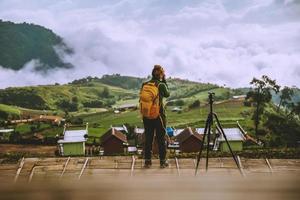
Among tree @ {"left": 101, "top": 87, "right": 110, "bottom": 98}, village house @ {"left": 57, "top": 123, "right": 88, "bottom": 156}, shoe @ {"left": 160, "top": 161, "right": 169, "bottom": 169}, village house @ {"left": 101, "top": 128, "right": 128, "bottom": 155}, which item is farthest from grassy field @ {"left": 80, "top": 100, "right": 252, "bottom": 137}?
shoe @ {"left": 160, "top": 161, "right": 169, "bottom": 169}

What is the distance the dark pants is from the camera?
6.72 metres

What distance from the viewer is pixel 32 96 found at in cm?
15588

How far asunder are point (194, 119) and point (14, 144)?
5286 centimetres

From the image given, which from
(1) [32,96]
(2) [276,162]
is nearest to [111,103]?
(1) [32,96]

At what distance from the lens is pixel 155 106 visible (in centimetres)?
655

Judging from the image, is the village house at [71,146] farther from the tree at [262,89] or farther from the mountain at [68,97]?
the mountain at [68,97]

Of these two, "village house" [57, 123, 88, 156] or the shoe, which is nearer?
the shoe

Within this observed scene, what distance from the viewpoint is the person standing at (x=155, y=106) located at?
645 centimetres

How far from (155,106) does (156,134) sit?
21.3 inches

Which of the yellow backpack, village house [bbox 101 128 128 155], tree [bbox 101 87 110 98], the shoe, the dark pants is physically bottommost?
village house [bbox 101 128 128 155]

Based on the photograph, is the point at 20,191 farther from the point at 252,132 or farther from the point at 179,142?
the point at 252,132

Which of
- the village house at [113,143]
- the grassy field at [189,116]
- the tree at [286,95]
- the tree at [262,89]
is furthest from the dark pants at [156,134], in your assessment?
the grassy field at [189,116]

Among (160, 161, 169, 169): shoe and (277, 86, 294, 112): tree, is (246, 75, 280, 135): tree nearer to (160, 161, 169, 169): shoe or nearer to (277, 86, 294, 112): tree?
(277, 86, 294, 112): tree

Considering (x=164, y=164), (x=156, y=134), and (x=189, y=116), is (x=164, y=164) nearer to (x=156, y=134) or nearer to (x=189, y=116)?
(x=156, y=134)
